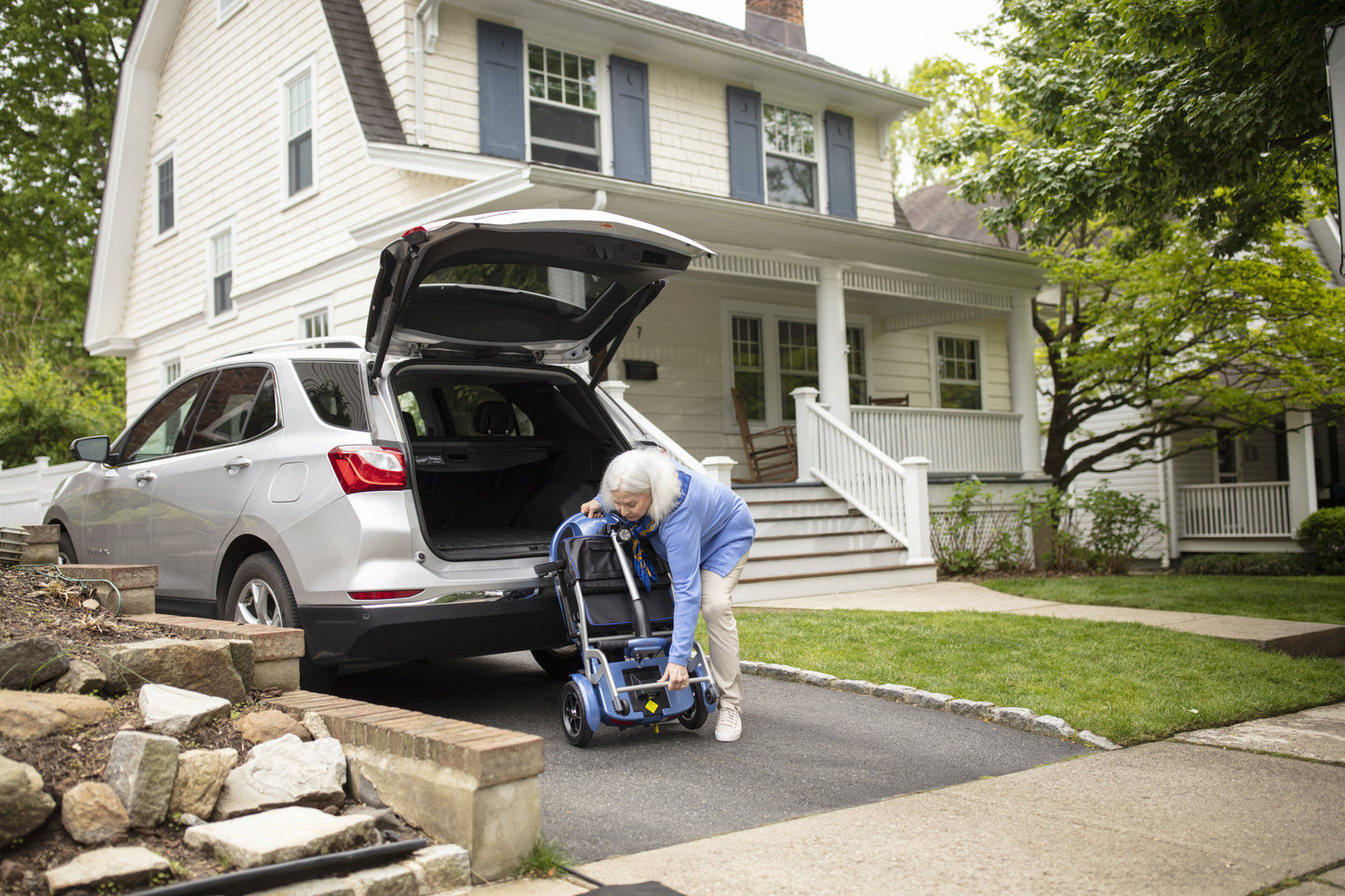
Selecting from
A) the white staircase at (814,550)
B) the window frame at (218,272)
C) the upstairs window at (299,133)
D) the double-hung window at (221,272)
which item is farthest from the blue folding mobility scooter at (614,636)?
the double-hung window at (221,272)

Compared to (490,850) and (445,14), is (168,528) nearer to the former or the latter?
(490,850)

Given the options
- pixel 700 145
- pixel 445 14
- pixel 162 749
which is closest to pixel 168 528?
pixel 162 749

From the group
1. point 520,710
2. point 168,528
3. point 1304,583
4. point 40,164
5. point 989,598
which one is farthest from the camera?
point 40,164

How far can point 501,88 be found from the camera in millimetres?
12516

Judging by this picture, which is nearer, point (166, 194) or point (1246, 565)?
point (1246, 565)

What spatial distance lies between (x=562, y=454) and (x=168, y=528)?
2038 mm

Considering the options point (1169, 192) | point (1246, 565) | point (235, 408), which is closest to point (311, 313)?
point (235, 408)

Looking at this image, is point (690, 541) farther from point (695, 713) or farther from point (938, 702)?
point (938, 702)

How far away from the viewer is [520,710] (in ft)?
16.6

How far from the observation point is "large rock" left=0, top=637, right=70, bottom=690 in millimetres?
3295

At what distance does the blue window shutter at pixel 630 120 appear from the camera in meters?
13.3

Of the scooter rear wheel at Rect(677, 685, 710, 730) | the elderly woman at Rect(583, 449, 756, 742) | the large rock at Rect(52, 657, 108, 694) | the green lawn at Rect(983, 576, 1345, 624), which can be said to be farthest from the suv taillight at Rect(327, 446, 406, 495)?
the green lawn at Rect(983, 576, 1345, 624)

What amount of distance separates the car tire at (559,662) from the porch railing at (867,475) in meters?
5.66

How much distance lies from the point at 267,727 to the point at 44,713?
0.63m
